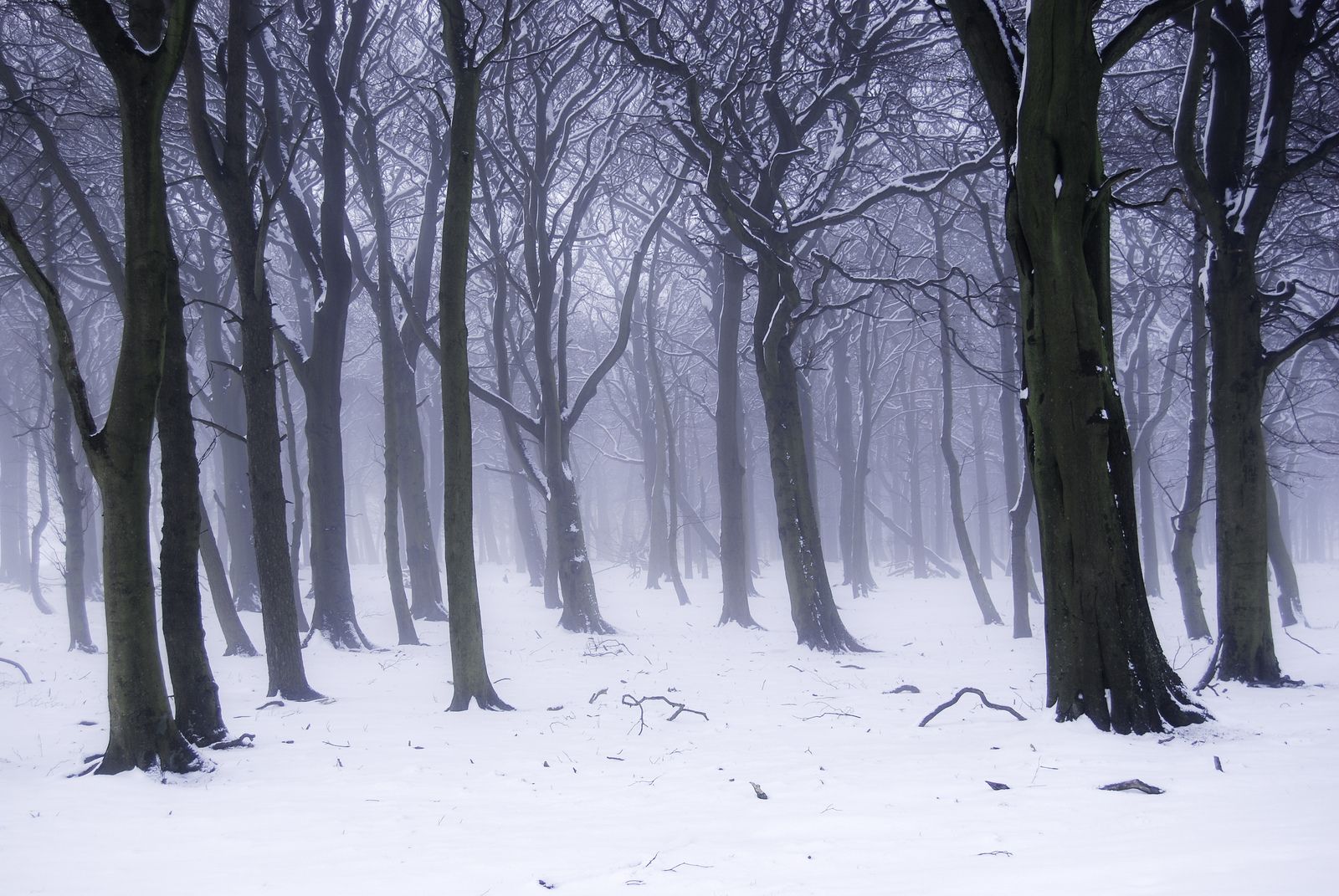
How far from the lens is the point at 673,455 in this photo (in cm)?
1994

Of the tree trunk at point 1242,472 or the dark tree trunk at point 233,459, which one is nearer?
the tree trunk at point 1242,472

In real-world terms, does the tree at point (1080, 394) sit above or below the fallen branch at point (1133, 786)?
above

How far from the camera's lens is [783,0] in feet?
38.6

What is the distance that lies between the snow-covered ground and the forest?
0.04 meters

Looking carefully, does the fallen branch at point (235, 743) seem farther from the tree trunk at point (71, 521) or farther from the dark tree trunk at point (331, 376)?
the tree trunk at point (71, 521)

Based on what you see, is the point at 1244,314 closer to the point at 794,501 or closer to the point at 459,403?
the point at 794,501

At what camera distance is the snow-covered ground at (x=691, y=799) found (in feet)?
11.1

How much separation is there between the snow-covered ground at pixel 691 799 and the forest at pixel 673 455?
43 millimetres

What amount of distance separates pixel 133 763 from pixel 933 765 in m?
4.82

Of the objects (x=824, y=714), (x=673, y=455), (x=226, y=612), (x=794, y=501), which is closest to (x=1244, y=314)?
(x=824, y=714)

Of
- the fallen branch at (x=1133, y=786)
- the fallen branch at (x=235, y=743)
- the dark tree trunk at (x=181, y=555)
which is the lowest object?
the fallen branch at (x=235, y=743)

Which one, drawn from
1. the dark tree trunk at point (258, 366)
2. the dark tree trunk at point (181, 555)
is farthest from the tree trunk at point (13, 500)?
the dark tree trunk at point (181, 555)

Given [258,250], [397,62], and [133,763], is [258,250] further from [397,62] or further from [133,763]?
[397,62]

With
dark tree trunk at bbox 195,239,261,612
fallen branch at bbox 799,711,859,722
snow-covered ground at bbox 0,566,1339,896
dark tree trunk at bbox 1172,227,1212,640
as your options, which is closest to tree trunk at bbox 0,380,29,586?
dark tree trunk at bbox 195,239,261,612
